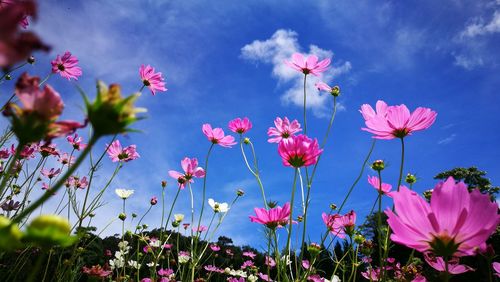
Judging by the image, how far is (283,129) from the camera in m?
2.20

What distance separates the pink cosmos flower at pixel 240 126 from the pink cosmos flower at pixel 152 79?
460mm

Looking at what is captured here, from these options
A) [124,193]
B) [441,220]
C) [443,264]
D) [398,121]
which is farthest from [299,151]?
[124,193]

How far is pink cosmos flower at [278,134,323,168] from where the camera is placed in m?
1.19

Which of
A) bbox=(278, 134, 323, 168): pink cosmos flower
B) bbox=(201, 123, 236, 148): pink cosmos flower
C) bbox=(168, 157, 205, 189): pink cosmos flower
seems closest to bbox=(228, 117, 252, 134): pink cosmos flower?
bbox=(201, 123, 236, 148): pink cosmos flower

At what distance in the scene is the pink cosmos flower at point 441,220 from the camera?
64 centimetres

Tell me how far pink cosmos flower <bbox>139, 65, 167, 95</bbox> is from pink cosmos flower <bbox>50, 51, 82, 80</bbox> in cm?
48

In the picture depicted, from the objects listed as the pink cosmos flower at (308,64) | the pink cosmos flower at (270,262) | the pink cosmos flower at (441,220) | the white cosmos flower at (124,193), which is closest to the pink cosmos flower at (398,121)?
the pink cosmos flower at (441,220)

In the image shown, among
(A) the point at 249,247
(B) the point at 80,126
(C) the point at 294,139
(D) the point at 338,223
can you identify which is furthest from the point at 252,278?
(A) the point at 249,247

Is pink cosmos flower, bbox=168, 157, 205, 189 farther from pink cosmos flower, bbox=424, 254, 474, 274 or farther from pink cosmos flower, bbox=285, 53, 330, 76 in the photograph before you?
pink cosmos flower, bbox=424, 254, 474, 274

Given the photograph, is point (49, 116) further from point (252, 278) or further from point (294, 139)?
point (252, 278)

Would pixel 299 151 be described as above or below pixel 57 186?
above

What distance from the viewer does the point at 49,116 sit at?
0.44 meters

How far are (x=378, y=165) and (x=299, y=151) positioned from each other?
0.63m

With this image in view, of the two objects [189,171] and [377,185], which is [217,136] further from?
[377,185]
